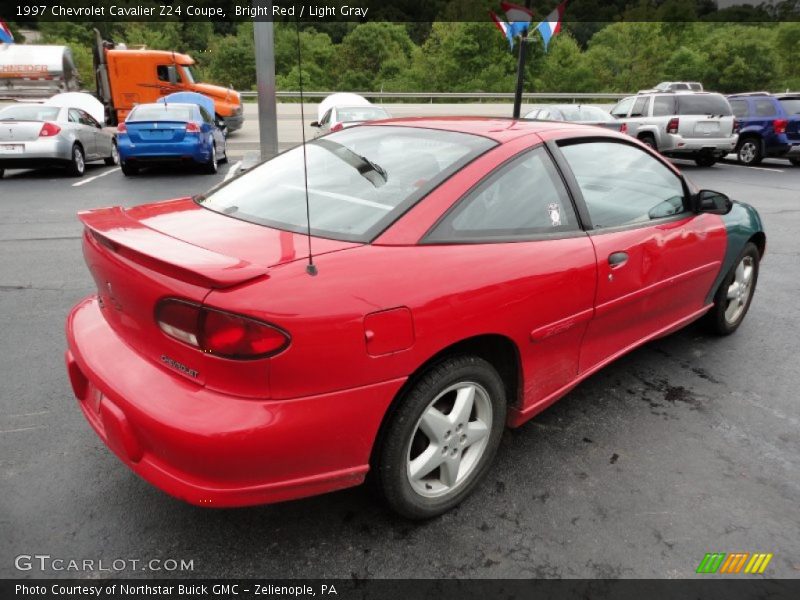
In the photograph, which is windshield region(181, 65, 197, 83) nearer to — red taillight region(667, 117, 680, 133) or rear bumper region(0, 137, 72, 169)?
rear bumper region(0, 137, 72, 169)

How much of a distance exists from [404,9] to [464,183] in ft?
176

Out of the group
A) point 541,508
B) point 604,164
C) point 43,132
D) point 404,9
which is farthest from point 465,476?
point 404,9

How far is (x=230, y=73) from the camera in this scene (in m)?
38.5

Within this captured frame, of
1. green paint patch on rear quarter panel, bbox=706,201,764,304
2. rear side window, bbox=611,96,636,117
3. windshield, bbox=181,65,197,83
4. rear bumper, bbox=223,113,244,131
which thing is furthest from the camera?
rear bumper, bbox=223,113,244,131

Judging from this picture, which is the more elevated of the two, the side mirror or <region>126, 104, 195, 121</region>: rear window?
the side mirror

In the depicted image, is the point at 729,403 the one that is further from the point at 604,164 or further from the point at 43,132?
the point at 43,132

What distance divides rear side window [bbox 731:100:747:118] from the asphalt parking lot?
538 inches

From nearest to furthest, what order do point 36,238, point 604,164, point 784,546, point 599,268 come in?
point 784,546
point 599,268
point 604,164
point 36,238

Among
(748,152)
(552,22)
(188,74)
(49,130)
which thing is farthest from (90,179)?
(748,152)

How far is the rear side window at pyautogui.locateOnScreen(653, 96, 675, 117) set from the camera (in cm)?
1422

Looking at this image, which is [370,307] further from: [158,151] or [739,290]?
[158,151]

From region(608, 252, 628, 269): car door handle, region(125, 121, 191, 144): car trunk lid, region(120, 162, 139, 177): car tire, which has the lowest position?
region(120, 162, 139, 177): car tire

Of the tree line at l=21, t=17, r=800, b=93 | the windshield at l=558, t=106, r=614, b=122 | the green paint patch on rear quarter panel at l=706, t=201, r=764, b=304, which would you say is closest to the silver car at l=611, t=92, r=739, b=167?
the windshield at l=558, t=106, r=614, b=122

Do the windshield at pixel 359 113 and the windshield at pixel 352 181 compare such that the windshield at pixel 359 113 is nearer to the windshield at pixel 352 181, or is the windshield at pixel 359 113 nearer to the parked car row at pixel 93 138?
the parked car row at pixel 93 138
